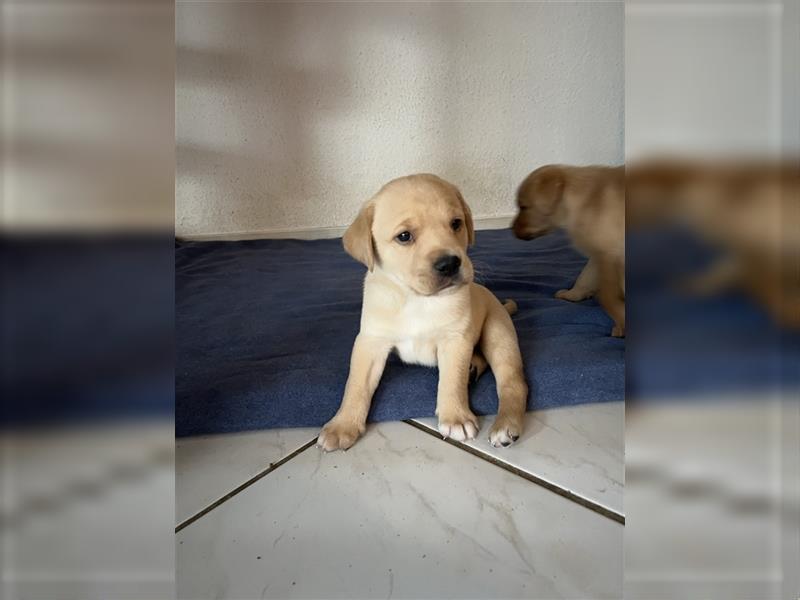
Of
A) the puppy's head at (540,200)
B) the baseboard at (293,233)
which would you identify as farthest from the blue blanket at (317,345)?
the baseboard at (293,233)

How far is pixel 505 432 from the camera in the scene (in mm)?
1070

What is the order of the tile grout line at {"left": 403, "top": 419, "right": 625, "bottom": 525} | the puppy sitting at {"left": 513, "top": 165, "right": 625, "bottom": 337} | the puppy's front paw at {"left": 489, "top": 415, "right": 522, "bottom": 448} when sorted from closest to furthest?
1. the tile grout line at {"left": 403, "top": 419, "right": 625, "bottom": 525}
2. the puppy's front paw at {"left": 489, "top": 415, "right": 522, "bottom": 448}
3. the puppy sitting at {"left": 513, "top": 165, "right": 625, "bottom": 337}

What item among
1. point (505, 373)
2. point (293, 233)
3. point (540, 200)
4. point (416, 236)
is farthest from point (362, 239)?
point (293, 233)

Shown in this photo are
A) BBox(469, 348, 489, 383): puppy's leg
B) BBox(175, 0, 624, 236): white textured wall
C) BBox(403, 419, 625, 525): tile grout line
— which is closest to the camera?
BBox(403, 419, 625, 525): tile grout line

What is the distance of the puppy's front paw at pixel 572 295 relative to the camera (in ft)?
6.21

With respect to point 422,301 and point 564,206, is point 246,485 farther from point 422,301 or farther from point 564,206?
point 564,206

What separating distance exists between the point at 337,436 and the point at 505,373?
429 mm

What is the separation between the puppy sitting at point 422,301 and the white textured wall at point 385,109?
217 cm

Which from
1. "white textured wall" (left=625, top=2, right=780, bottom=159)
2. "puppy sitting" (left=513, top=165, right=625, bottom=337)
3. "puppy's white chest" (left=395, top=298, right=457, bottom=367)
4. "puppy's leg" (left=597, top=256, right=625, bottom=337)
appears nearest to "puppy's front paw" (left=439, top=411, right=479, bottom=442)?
"puppy's white chest" (left=395, top=298, right=457, bottom=367)

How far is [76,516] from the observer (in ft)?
1.07

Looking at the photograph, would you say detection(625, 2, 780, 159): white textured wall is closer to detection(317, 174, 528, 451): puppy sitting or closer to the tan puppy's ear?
detection(317, 174, 528, 451): puppy sitting

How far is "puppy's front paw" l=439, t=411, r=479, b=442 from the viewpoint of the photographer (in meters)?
1.10

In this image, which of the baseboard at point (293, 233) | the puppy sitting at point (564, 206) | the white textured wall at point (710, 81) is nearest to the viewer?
the white textured wall at point (710, 81)

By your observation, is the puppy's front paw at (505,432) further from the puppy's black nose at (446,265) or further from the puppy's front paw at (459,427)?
the puppy's black nose at (446,265)
